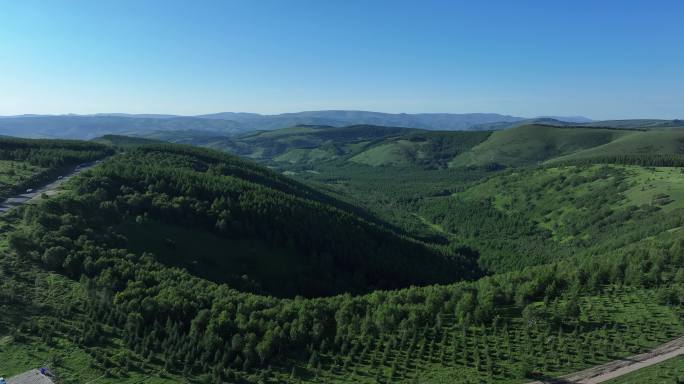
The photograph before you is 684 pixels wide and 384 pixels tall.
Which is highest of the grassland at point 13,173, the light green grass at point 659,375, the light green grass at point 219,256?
the grassland at point 13,173

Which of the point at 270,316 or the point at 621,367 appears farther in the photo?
the point at 270,316

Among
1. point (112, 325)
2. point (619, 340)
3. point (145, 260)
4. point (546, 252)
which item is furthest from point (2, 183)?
point (546, 252)

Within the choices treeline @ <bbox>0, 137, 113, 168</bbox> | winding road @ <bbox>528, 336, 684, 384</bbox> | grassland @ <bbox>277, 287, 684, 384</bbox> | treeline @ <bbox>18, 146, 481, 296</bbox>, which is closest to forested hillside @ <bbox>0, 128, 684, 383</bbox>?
grassland @ <bbox>277, 287, 684, 384</bbox>

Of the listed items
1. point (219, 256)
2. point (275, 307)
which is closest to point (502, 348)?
point (275, 307)

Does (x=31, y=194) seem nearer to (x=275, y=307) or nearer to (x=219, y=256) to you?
(x=219, y=256)

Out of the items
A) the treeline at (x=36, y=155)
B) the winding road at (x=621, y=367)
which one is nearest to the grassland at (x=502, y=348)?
the winding road at (x=621, y=367)

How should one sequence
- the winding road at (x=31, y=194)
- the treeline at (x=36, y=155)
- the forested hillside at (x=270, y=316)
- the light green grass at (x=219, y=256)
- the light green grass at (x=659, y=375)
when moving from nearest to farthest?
the light green grass at (x=659, y=375) → the forested hillside at (x=270, y=316) → the light green grass at (x=219, y=256) → the winding road at (x=31, y=194) → the treeline at (x=36, y=155)

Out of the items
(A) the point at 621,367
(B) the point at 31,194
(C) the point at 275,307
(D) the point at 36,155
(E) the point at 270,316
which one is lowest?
(E) the point at 270,316

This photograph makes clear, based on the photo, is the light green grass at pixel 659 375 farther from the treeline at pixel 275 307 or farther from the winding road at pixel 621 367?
the treeline at pixel 275 307
